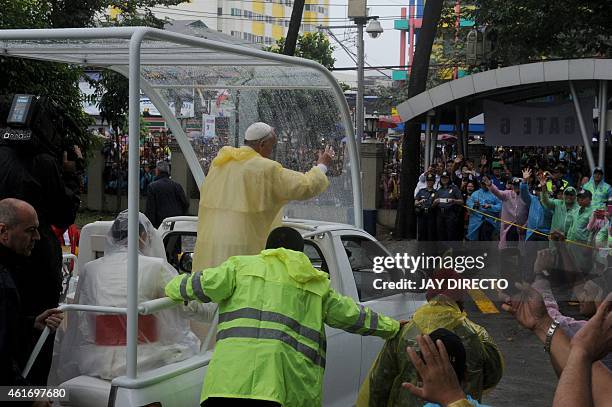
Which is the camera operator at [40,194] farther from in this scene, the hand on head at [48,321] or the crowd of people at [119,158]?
the crowd of people at [119,158]

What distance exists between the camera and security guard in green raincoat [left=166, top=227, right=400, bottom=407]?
161 inches

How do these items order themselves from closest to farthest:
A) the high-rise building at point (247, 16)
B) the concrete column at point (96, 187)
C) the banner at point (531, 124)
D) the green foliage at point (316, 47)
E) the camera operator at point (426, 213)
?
the camera operator at point (426, 213) → the banner at point (531, 124) → the concrete column at point (96, 187) → the green foliage at point (316, 47) → the high-rise building at point (247, 16)

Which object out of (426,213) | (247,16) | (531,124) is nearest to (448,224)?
(426,213)

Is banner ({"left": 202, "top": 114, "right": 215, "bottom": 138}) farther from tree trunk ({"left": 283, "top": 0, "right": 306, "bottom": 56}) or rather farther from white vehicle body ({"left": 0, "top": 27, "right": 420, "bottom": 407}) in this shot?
tree trunk ({"left": 283, "top": 0, "right": 306, "bottom": 56})

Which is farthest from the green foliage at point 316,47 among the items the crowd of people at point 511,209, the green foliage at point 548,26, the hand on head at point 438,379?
the hand on head at point 438,379

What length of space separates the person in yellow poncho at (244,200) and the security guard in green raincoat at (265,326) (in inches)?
57.9

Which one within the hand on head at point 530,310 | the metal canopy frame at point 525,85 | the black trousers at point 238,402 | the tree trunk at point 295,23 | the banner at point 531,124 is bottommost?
the black trousers at point 238,402

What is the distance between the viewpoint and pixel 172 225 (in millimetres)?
7078

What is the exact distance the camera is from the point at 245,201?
5.81 metres

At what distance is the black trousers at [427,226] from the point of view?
1573 centimetres

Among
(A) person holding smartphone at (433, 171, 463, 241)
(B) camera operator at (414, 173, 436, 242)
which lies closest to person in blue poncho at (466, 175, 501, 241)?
(A) person holding smartphone at (433, 171, 463, 241)

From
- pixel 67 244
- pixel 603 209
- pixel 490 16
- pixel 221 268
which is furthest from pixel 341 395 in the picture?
pixel 490 16

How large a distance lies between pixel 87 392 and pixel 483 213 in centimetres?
1104

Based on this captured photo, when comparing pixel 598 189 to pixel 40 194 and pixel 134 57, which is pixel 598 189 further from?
pixel 134 57
